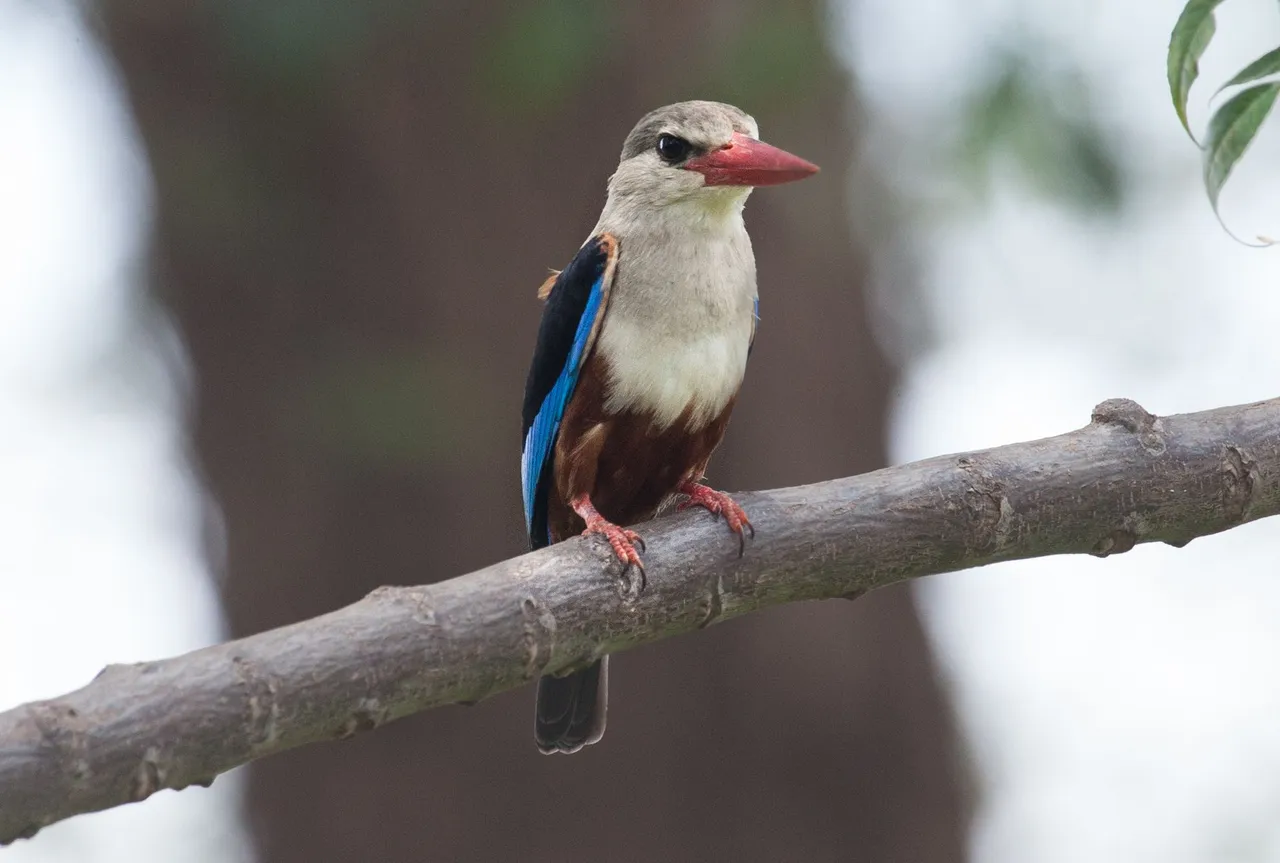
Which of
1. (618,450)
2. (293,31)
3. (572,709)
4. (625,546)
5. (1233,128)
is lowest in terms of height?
(572,709)

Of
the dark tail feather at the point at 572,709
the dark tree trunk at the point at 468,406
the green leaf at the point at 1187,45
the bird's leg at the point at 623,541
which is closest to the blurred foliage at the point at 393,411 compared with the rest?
the dark tree trunk at the point at 468,406

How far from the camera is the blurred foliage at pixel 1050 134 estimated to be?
416cm

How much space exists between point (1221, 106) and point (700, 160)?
66.1 inches

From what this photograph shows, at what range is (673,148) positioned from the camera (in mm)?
3246

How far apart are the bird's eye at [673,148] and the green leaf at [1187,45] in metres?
1.70

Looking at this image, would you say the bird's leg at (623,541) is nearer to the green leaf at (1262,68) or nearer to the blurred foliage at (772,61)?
the green leaf at (1262,68)

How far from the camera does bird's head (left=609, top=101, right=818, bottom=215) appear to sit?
3.13 metres

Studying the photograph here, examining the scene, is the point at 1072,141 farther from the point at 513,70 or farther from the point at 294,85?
the point at 294,85

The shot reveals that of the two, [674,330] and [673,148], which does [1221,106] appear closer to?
[674,330]

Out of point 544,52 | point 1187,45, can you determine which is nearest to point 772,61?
point 544,52

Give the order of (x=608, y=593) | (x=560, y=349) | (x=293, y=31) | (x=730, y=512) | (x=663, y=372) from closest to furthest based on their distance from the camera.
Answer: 1. (x=608, y=593)
2. (x=730, y=512)
3. (x=663, y=372)
4. (x=560, y=349)
5. (x=293, y=31)

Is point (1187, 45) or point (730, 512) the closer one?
point (1187, 45)

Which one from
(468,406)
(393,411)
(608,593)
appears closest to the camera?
(608,593)

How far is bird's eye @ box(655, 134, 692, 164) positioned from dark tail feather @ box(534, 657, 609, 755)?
118cm
